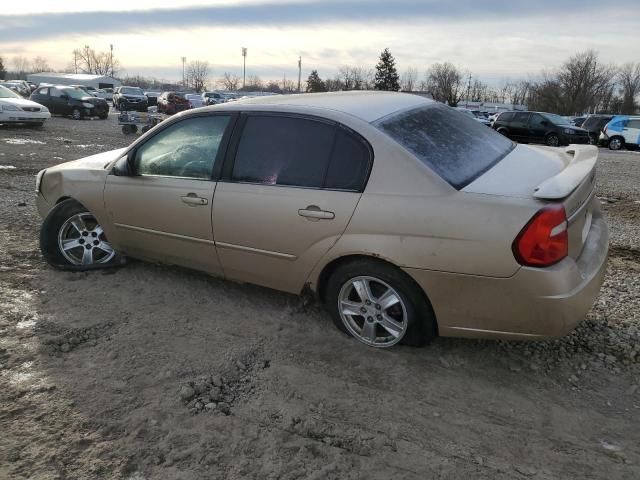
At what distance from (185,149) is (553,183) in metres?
2.59

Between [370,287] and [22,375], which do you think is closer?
[22,375]

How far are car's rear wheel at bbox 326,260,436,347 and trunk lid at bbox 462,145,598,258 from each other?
0.70m

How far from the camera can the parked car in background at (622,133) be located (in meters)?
20.5

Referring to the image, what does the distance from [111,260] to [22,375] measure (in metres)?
1.70

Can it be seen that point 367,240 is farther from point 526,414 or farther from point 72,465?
point 72,465

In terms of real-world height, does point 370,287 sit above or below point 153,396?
above

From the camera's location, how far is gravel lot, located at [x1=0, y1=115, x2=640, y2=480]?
2320 mm

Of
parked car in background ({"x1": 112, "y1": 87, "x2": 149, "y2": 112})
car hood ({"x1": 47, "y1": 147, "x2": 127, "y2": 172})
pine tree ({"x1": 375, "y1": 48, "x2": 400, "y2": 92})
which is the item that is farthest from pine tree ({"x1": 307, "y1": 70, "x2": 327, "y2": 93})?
car hood ({"x1": 47, "y1": 147, "x2": 127, "y2": 172})

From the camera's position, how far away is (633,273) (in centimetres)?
457

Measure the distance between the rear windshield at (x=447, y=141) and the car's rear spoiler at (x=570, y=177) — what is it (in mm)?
423

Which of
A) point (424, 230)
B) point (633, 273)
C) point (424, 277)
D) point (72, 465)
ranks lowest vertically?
point (72, 465)

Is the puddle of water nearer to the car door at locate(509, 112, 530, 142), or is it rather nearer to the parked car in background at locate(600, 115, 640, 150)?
the car door at locate(509, 112, 530, 142)

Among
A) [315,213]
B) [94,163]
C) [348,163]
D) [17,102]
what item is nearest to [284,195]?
[315,213]

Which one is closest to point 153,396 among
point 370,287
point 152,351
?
point 152,351
